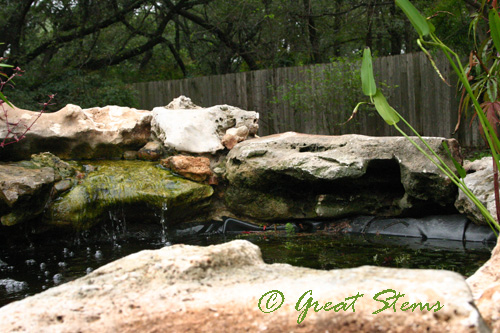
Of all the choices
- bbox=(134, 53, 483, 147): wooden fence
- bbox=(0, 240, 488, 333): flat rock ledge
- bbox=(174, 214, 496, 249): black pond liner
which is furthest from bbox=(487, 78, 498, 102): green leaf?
bbox=(134, 53, 483, 147): wooden fence

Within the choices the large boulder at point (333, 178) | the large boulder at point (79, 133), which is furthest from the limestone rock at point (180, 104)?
the large boulder at point (333, 178)

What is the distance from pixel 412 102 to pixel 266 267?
8.60m

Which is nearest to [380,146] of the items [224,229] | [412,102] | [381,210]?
[381,210]

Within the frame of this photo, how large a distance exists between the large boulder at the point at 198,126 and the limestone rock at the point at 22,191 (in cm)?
167

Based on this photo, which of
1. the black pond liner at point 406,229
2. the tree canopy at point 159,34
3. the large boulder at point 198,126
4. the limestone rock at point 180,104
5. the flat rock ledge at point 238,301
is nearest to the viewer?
the flat rock ledge at point 238,301

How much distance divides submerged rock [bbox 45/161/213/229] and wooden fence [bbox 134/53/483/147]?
445 cm

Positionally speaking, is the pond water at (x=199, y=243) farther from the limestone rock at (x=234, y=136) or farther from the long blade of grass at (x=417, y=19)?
the long blade of grass at (x=417, y=19)

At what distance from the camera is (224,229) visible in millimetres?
5871

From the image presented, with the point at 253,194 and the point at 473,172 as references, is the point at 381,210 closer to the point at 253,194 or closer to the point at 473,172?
the point at 473,172

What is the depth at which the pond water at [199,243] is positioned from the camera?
150 inches

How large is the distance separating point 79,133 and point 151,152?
37.6 inches

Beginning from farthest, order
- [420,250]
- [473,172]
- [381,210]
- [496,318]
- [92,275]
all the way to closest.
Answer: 1. [381,210]
2. [473,172]
3. [420,250]
4. [92,275]
5. [496,318]

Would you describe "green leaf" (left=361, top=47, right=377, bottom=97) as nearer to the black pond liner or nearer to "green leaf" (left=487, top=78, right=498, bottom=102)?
"green leaf" (left=487, top=78, right=498, bottom=102)

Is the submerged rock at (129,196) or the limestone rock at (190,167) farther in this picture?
the limestone rock at (190,167)
